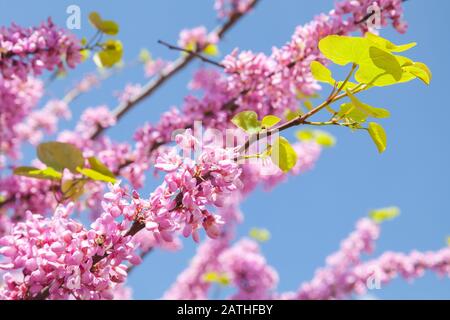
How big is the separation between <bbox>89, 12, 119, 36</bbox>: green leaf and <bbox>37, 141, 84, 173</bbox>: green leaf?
111 centimetres

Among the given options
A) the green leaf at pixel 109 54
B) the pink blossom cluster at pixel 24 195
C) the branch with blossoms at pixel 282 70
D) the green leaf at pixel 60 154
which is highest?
the green leaf at pixel 109 54

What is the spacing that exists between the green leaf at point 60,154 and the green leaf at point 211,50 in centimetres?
283

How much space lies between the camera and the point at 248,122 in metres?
1.81

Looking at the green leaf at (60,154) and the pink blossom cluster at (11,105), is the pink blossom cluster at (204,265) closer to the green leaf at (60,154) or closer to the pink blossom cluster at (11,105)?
the pink blossom cluster at (11,105)

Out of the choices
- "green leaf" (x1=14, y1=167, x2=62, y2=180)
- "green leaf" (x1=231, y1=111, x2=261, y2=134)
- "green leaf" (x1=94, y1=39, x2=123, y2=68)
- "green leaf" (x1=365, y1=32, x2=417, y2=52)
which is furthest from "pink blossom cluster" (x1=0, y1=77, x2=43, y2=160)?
"green leaf" (x1=365, y1=32, x2=417, y2=52)

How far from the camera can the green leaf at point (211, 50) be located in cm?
480

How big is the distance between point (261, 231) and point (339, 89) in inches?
268

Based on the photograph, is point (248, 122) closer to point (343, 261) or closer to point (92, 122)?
point (92, 122)

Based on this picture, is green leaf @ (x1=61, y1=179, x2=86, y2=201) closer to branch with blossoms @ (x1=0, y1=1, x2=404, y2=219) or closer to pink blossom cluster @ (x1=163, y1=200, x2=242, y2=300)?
branch with blossoms @ (x1=0, y1=1, x2=404, y2=219)

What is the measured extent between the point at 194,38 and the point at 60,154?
317 centimetres

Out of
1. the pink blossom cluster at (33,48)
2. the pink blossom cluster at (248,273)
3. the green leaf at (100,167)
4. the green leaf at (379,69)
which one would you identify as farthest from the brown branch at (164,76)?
the green leaf at (379,69)

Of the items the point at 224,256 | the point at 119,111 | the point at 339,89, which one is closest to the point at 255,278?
the point at 224,256
